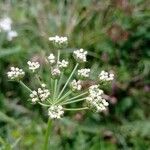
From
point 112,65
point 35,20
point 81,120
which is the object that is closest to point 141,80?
point 112,65

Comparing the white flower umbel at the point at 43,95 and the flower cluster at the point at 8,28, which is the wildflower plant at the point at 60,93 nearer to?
the white flower umbel at the point at 43,95

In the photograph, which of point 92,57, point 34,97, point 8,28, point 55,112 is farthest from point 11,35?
point 55,112

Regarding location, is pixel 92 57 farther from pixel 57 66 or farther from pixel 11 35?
pixel 57 66

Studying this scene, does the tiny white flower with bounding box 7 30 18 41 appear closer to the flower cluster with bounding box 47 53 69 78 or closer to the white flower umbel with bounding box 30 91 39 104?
the flower cluster with bounding box 47 53 69 78

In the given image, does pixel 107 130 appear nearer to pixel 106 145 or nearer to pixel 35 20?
pixel 106 145

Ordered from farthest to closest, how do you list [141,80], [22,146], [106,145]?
[141,80], [106,145], [22,146]

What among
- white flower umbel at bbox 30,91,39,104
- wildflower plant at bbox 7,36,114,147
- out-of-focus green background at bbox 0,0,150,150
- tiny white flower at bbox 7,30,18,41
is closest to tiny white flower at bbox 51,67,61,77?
wildflower plant at bbox 7,36,114,147

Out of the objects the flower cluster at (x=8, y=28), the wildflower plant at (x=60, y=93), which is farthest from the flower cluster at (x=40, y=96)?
the flower cluster at (x=8, y=28)
